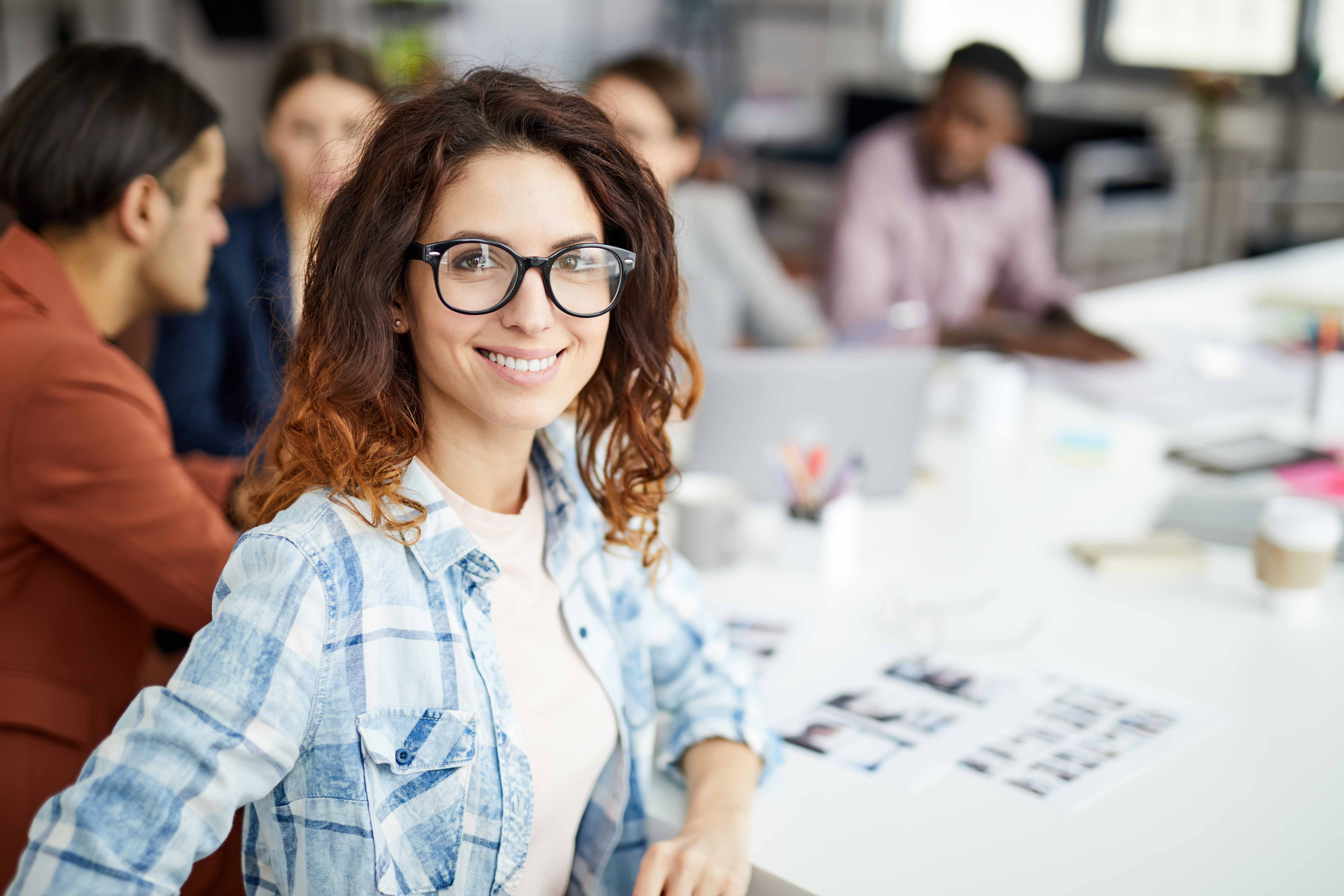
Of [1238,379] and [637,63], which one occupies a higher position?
[637,63]

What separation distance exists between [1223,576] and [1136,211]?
4.94 meters

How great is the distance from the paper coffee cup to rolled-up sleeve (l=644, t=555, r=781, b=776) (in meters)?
0.75

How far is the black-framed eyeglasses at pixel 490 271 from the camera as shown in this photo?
93 cm

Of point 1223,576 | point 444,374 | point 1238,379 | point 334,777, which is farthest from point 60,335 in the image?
point 1238,379

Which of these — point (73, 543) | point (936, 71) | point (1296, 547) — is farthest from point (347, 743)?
point (936, 71)

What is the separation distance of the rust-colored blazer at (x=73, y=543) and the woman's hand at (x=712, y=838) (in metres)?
0.51

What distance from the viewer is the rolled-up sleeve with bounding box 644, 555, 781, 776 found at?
1119 mm

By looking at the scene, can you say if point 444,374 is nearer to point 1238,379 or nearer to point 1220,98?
point 1238,379

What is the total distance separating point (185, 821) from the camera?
771 mm

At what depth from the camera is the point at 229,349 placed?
91.3 inches

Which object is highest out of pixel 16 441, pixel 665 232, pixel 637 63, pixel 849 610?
pixel 637 63

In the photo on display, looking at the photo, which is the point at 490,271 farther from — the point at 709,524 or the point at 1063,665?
the point at 1063,665

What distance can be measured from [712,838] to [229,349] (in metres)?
1.72

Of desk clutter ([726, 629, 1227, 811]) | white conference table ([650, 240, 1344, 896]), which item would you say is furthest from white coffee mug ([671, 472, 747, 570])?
desk clutter ([726, 629, 1227, 811])
